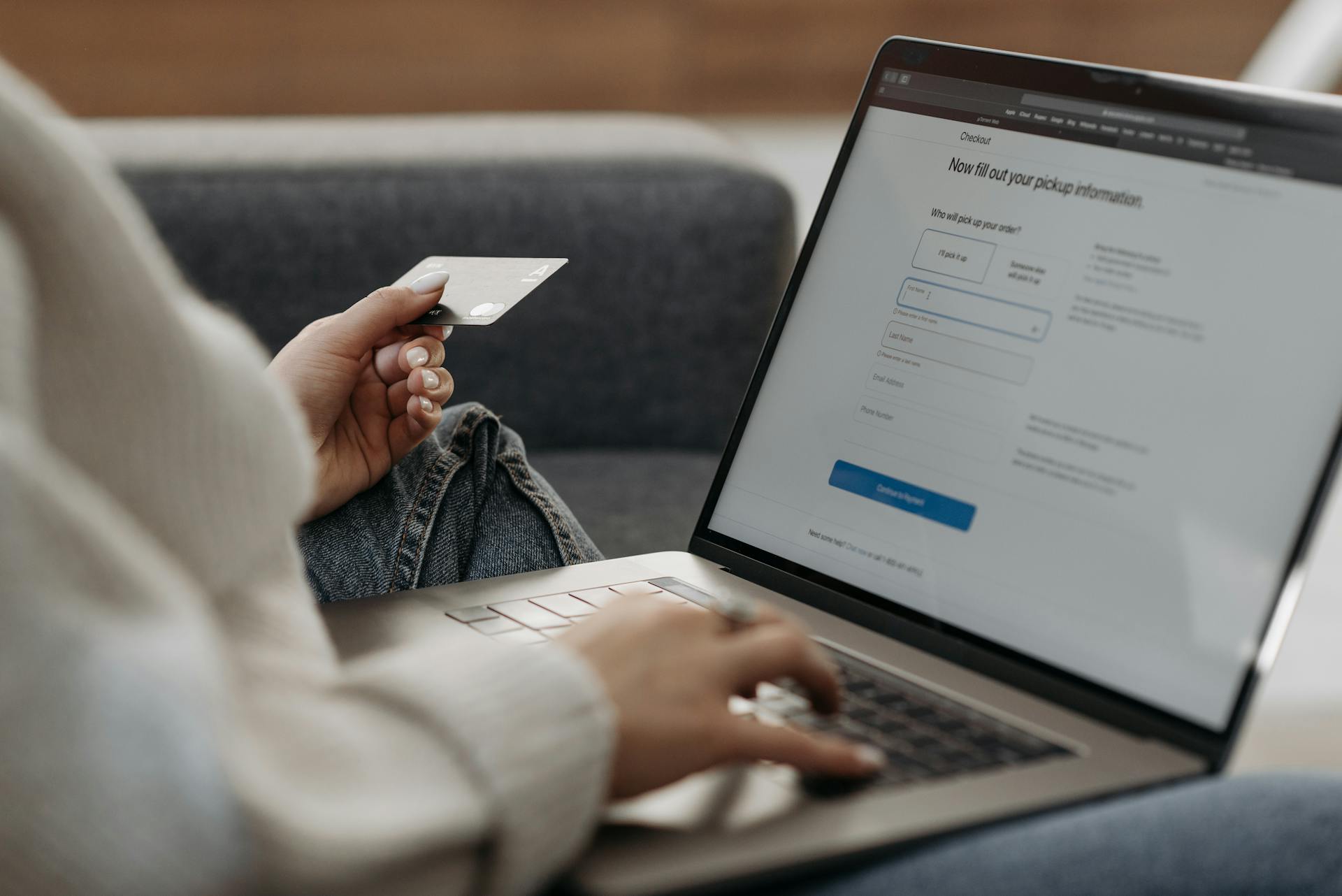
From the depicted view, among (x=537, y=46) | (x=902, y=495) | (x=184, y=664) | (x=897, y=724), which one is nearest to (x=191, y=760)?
(x=184, y=664)

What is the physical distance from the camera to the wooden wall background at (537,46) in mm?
3188

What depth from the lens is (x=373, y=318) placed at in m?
0.83

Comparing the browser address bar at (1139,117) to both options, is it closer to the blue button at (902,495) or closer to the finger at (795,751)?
the blue button at (902,495)

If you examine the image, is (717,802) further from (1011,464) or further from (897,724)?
(1011,464)

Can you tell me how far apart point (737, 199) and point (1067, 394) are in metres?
0.89

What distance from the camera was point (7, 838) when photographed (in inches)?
14.4

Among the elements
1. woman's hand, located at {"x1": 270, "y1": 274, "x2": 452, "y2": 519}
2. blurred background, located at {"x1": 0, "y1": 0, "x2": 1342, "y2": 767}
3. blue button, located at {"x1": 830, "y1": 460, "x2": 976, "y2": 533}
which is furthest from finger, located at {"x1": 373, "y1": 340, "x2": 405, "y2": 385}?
blurred background, located at {"x1": 0, "y1": 0, "x2": 1342, "y2": 767}

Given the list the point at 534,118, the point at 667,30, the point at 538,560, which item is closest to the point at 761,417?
the point at 538,560

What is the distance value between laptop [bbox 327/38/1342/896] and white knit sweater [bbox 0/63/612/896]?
0.07 meters

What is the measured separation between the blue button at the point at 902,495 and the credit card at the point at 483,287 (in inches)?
9.1

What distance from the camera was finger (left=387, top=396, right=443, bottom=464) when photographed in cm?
80

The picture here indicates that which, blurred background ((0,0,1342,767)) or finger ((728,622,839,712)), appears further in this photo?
blurred background ((0,0,1342,767))

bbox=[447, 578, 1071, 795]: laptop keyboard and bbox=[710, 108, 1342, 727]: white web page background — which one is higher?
bbox=[710, 108, 1342, 727]: white web page background

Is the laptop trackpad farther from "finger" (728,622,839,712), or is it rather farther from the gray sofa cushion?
the gray sofa cushion
